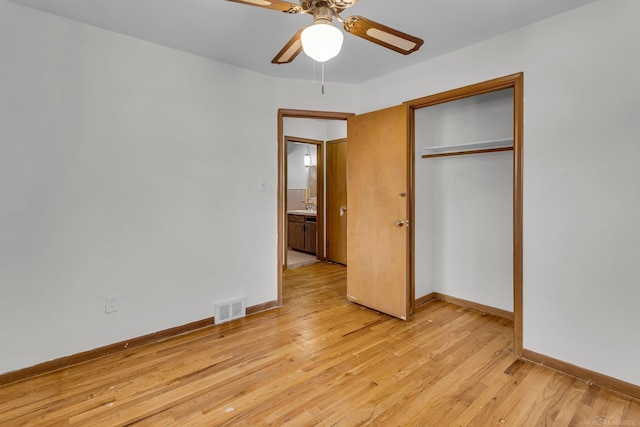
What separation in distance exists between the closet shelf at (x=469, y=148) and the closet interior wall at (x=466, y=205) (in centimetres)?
3

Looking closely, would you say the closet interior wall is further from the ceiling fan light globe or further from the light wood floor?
the ceiling fan light globe

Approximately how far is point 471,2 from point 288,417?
8.90ft

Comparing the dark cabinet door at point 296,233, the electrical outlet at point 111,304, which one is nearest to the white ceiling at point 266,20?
the electrical outlet at point 111,304

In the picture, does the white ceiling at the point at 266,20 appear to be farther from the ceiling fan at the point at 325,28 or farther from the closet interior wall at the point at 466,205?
the closet interior wall at the point at 466,205

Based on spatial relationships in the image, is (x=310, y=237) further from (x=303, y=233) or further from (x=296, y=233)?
(x=296, y=233)

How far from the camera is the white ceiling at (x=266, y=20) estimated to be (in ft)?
6.68

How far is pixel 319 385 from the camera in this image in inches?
79.0

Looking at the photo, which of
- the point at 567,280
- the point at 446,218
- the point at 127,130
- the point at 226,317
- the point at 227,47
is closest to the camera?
the point at 567,280

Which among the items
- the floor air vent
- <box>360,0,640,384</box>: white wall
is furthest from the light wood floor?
<box>360,0,640,384</box>: white wall

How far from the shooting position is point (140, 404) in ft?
6.02

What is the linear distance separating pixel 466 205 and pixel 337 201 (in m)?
2.33

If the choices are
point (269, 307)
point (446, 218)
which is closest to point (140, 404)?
point (269, 307)

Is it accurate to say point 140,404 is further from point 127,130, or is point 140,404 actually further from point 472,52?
point 472,52

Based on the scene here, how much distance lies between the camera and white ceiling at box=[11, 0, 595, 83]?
2.04 meters
